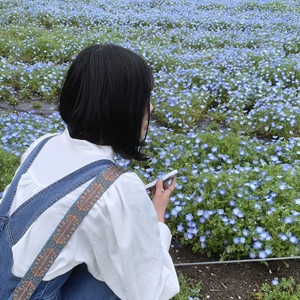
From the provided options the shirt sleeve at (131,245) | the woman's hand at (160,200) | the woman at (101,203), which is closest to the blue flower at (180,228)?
the woman's hand at (160,200)

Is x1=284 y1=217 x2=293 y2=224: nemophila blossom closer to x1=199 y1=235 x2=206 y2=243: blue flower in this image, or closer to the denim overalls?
x1=199 y1=235 x2=206 y2=243: blue flower

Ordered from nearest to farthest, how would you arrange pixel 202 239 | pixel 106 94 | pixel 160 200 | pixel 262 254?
pixel 106 94, pixel 160 200, pixel 262 254, pixel 202 239

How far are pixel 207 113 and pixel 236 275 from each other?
2.78 m

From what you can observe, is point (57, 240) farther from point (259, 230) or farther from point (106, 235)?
point (259, 230)

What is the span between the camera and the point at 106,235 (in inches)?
49.6

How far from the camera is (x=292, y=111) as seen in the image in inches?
168

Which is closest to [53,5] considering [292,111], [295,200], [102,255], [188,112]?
[188,112]

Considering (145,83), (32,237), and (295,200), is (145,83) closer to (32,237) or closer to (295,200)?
(32,237)

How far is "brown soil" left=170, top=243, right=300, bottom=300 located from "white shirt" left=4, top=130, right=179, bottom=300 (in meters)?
1.05

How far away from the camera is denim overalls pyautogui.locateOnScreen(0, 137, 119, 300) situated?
4.25 ft

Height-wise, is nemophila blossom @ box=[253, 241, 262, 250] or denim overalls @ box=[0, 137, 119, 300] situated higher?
denim overalls @ box=[0, 137, 119, 300]

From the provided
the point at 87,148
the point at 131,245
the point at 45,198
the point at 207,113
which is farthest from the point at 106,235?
the point at 207,113

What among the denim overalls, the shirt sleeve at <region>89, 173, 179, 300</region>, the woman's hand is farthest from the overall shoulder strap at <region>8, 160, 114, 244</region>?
the woman's hand

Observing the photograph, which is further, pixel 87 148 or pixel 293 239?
pixel 293 239
